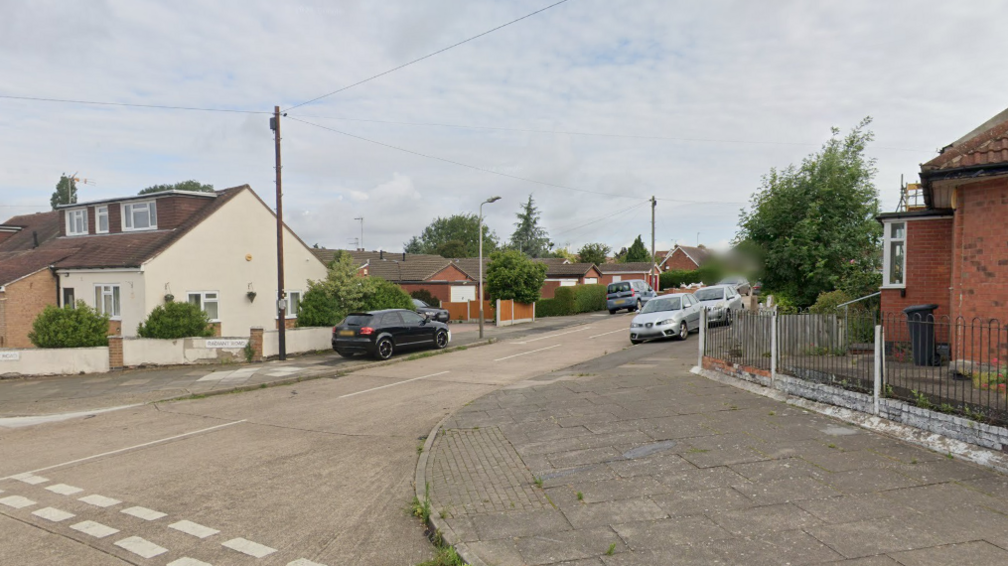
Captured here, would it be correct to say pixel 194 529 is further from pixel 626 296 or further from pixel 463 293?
pixel 463 293

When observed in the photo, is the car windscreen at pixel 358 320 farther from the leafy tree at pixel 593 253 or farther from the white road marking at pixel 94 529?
the leafy tree at pixel 593 253

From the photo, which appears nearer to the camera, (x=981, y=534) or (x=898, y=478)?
(x=981, y=534)

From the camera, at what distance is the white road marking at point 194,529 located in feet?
18.7

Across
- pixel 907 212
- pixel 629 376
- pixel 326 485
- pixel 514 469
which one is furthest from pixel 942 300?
pixel 326 485

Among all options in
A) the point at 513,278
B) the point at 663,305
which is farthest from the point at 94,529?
the point at 513,278

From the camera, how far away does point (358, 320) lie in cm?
1927

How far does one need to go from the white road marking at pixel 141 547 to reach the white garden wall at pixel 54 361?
46.3ft

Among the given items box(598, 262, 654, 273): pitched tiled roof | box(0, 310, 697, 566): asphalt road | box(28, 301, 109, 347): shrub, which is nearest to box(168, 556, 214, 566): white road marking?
box(0, 310, 697, 566): asphalt road

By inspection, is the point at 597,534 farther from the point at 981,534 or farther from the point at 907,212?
the point at 907,212

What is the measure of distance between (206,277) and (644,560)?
73.1 ft

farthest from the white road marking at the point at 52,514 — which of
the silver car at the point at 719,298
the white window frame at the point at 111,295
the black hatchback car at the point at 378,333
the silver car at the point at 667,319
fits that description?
the silver car at the point at 719,298

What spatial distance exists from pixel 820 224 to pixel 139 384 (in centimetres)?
1947

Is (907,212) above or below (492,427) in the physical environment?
above

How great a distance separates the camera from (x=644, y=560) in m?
4.72
